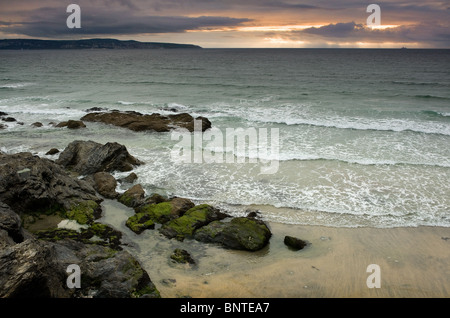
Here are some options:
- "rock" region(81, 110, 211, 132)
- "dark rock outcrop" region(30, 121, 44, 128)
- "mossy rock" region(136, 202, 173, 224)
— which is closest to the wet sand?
"mossy rock" region(136, 202, 173, 224)

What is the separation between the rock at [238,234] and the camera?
416 inches

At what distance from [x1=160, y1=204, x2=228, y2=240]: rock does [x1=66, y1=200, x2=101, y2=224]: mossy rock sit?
9.01 feet

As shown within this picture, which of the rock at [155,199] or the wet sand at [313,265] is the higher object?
the rock at [155,199]

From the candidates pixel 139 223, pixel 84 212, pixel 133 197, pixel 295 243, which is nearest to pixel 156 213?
pixel 139 223

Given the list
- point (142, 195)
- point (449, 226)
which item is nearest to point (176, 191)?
point (142, 195)

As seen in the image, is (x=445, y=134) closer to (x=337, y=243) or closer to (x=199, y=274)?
(x=337, y=243)

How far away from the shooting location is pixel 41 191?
1221 centimetres

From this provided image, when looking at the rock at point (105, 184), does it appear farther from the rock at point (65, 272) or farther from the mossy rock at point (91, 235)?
the rock at point (65, 272)

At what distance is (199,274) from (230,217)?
11.8 feet

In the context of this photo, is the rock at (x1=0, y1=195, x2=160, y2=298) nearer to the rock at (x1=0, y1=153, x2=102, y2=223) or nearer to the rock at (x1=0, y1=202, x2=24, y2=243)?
the rock at (x1=0, y1=202, x2=24, y2=243)

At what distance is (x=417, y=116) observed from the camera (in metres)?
29.3

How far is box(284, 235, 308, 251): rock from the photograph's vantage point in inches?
418
